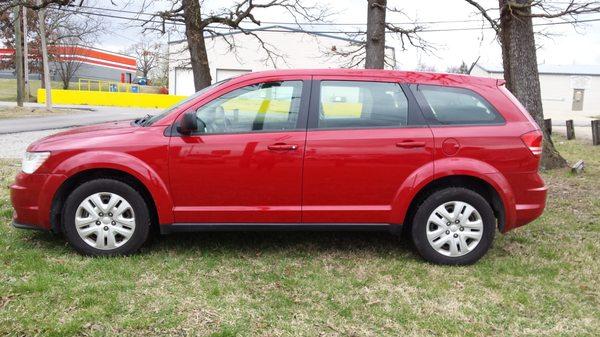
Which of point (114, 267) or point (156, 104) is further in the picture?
point (156, 104)

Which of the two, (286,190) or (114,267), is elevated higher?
(286,190)

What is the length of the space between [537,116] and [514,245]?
5.19m

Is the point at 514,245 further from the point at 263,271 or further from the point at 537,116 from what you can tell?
the point at 537,116

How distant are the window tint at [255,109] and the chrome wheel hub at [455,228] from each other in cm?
146

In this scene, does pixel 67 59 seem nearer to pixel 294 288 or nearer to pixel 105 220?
pixel 105 220

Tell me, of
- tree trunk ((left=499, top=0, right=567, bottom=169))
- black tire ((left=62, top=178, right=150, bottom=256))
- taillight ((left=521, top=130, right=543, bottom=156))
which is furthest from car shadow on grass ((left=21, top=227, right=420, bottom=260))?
tree trunk ((left=499, top=0, right=567, bottom=169))

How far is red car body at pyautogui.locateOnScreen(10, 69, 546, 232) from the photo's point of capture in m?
4.30

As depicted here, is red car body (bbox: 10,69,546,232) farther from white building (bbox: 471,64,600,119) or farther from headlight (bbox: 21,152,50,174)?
white building (bbox: 471,64,600,119)

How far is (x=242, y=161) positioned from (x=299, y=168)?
0.47 metres

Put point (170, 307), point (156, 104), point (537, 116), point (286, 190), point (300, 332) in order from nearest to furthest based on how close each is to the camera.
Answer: point (300, 332) → point (170, 307) → point (286, 190) → point (537, 116) → point (156, 104)

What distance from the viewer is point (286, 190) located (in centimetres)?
436

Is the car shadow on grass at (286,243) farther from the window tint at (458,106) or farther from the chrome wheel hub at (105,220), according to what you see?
the window tint at (458,106)

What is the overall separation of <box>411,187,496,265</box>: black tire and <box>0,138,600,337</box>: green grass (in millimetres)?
95

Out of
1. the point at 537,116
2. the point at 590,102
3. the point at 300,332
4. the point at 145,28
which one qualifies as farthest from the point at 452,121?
the point at 590,102
